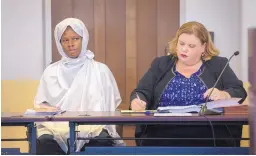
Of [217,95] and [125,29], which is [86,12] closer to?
[125,29]

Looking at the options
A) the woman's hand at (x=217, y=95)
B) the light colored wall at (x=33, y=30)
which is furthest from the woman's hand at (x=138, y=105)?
the light colored wall at (x=33, y=30)

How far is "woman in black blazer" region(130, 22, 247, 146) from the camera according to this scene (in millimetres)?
2789

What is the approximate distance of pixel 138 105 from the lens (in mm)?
2844

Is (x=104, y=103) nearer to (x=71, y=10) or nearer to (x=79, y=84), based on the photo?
(x=79, y=84)

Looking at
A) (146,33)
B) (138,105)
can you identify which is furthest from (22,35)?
(138,105)

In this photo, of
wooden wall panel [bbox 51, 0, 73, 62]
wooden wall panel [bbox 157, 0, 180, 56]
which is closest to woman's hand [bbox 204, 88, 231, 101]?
wooden wall panel [bbox 157, 0, 180, 56]

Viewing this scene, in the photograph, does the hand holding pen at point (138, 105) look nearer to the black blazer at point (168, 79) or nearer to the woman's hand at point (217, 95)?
the black blazer at point (168, 79)

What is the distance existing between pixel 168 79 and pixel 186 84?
130 millimetres

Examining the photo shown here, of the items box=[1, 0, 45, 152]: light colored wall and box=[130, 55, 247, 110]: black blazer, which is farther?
box=[1, 0, 45, 152]: light colored wall

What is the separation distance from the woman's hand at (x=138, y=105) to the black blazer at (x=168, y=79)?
81mm

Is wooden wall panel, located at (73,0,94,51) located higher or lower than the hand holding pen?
higher

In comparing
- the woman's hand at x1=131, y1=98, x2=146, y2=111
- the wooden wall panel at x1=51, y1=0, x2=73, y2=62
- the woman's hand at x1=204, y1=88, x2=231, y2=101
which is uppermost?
the wooden wall panel at x1=51, y1=0, x2=73, y2=62

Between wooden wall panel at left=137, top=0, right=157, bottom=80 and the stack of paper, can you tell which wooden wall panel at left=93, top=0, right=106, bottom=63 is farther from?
the stack of paper

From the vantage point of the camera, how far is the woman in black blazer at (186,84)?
9.15ft
